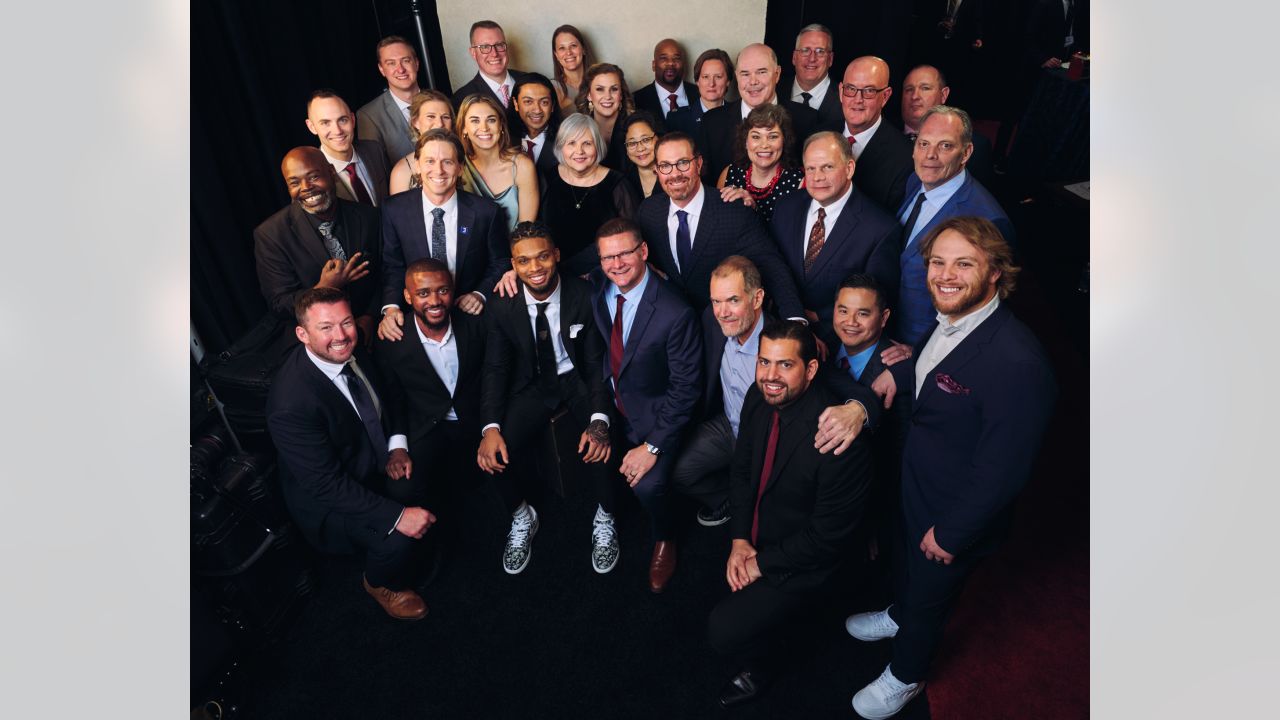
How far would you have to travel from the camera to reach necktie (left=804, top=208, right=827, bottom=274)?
335 centimetres

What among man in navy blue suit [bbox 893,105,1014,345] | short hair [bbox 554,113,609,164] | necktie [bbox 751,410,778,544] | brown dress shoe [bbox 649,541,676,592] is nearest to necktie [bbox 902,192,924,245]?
man in navy blue suit [bbox 893,105,1014,345]

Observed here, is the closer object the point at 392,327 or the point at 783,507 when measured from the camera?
the point at 783,507

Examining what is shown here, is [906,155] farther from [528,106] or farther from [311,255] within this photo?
[311,255]

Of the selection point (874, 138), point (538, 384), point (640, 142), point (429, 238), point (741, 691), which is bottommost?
point (741, 691)

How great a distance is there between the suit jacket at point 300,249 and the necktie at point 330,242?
0.02 metres

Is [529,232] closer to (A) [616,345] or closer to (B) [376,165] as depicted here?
(A) [616,345]

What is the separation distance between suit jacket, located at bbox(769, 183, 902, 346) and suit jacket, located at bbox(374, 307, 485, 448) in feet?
5.11

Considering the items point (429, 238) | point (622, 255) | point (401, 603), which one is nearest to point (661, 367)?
point (622, 255)

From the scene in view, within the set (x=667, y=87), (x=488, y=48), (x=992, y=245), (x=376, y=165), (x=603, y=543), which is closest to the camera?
(x=992, y=245)

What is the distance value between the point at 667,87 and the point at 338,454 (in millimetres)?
3203

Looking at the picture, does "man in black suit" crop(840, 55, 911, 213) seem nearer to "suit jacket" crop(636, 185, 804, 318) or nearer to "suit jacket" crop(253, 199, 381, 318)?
"suit jacket" crop(636, 185, 804, 318)

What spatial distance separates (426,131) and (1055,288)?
4.73 metres

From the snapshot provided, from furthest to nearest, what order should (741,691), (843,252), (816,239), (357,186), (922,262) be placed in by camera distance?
(357,186), (816,239), (843,252), (922,262), (741,691)

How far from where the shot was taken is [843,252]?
328cm
